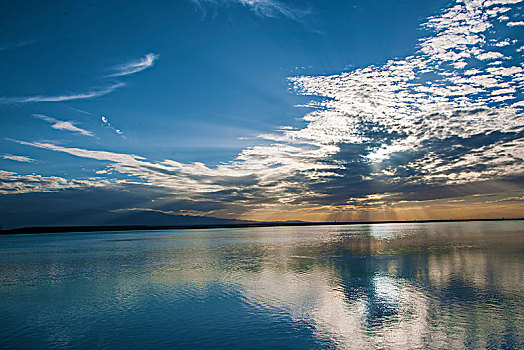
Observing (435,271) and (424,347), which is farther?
(435,271)

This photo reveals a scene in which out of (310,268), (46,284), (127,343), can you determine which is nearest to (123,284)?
(46,284)

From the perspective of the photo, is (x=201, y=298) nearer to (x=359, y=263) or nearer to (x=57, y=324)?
(x=57, y=324)

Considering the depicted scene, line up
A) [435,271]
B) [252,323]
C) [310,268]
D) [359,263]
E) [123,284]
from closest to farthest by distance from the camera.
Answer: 1. [252,323]
2. [123,284]
3. [435,271]
4. [310,268]
5. [359,263]

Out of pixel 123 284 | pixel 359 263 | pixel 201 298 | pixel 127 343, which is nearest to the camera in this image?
pixel 127 343

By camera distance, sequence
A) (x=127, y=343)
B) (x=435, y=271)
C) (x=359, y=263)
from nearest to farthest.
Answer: (x=127, y=343) → (x=435, y=271) → (x=359, y=263)

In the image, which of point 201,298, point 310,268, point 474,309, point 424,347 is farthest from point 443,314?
point 310,268

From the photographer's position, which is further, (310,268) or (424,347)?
(310,268)

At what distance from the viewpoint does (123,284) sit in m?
25.3

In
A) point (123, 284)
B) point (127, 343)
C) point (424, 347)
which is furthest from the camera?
point (123, 284)

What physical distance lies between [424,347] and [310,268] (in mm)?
18950

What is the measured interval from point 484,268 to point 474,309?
48.7 ft

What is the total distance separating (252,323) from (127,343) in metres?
5.37

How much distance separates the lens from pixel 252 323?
1558 centimetres

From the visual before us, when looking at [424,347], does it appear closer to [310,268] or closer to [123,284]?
[310,268]
